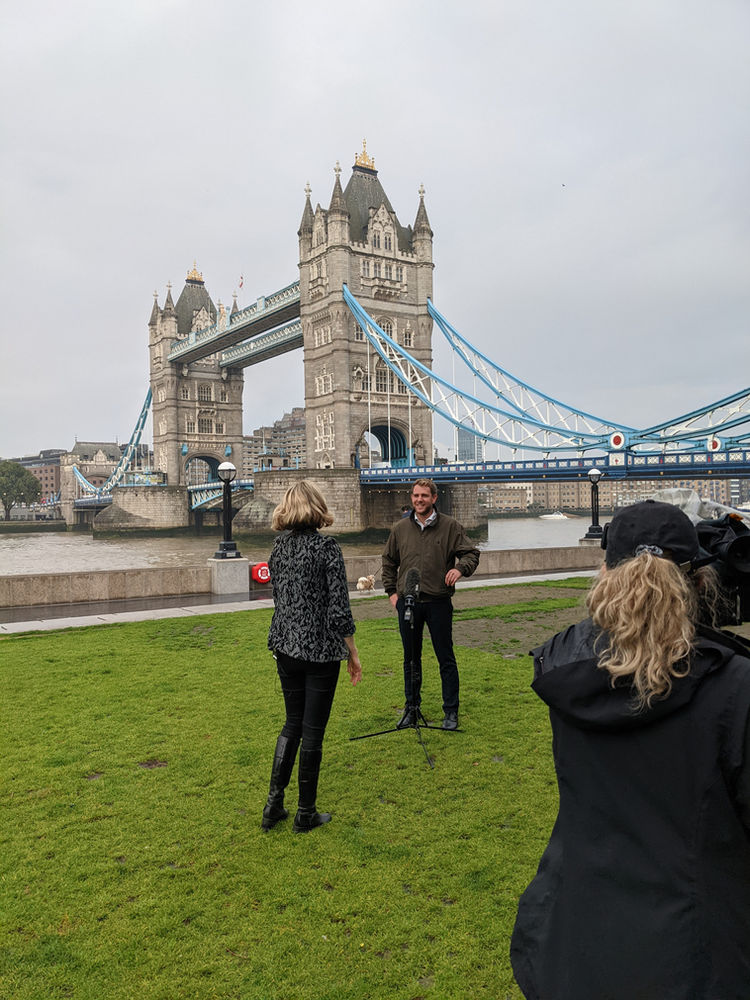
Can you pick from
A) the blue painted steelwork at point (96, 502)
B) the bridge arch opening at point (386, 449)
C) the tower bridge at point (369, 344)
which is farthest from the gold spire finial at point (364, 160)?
the blue painted steelwork at point (96, 502)

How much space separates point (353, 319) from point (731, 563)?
55.1m

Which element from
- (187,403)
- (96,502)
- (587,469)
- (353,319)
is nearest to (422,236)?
(353,319)

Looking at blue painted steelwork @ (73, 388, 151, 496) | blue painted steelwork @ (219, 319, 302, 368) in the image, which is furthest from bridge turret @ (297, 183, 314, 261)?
blue painted steelwork @ (73, 388, 151, 496)

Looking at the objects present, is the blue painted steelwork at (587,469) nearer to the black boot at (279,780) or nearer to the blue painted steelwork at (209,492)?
the blue painted steelwork at (209,492)

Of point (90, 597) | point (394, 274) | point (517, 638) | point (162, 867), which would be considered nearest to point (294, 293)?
point (394, 274)

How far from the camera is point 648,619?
5.32ft

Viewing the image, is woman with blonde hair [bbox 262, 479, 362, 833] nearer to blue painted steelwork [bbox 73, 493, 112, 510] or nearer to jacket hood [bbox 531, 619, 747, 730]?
jacket hood [bbox 531, 619, 747, 730]

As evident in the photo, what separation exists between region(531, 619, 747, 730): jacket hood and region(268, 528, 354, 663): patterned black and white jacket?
7.25ft

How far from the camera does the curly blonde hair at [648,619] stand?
1540mm

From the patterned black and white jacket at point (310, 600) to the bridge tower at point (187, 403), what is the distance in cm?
7817

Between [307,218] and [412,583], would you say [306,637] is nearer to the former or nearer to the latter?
[412,583]

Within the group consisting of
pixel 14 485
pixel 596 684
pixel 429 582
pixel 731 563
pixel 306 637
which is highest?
pixel 14 485

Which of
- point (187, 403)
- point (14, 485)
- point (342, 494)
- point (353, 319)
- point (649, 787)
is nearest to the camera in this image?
point (649, 787)

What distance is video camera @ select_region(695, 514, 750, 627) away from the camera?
176 centimetres
